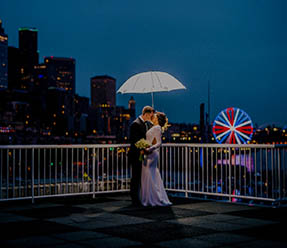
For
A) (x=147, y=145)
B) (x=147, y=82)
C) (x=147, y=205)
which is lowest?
(x=147, y=205)

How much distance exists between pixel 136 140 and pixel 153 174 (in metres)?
0.83

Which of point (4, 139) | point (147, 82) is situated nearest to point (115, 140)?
point (4, 139)

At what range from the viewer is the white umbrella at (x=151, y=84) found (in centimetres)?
977

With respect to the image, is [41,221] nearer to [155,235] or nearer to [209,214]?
[155,235]

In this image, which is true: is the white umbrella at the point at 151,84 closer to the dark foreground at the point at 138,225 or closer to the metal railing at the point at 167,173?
the metal railing at the point at 167,173

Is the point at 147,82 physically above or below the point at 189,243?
above

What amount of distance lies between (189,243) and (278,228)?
1807 millimetres

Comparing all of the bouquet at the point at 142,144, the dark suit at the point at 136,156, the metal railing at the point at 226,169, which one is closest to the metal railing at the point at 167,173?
the metal railing at the point at 226,169

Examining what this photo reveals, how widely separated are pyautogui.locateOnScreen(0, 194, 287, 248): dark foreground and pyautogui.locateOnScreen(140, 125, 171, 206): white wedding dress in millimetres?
324

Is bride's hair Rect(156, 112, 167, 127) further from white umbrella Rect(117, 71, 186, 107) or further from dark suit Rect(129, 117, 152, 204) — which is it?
white umbrella Rect(117, 71, 186, 107)

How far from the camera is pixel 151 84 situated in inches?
385

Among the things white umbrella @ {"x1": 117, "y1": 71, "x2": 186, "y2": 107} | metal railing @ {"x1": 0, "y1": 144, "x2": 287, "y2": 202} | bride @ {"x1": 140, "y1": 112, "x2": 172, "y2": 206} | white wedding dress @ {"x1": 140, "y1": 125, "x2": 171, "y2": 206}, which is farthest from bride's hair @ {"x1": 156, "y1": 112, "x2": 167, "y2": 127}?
metal railing @ {"x1": 0, "y1": 144, "x2": 287, "y2": 202}

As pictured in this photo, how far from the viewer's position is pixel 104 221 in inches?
293

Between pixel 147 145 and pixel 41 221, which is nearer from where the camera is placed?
pixel 41 221
